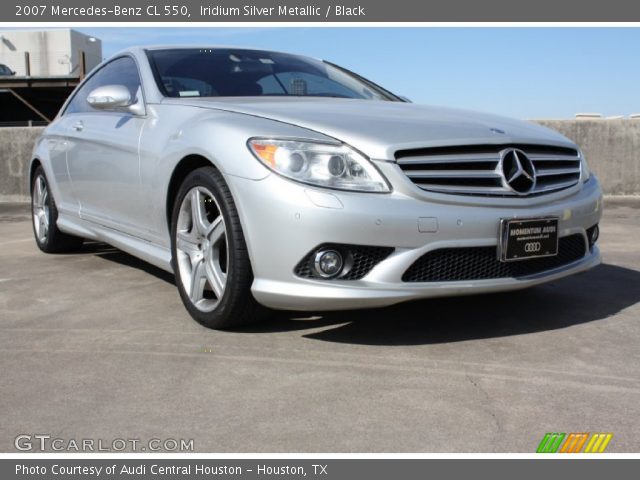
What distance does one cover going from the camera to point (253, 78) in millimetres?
4535

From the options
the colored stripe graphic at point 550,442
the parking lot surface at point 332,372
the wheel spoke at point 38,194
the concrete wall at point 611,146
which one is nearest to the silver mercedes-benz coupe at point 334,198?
the parking lot surface at point 332,372

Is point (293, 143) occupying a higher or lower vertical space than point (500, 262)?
higher

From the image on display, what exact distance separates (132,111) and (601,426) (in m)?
3.01

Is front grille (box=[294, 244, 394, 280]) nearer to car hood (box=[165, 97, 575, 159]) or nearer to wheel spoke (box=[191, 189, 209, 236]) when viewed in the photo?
car hood (box=[165, 97, 575, 159])

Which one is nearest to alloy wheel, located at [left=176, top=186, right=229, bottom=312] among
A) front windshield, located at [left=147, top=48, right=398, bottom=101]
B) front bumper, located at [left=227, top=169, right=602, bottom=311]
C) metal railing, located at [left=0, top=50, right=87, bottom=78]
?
front bumper, located at [left=227, top=169, right=602, bottom=311]

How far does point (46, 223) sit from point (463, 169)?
150 inches

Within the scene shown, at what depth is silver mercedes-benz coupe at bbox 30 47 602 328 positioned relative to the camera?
3.21 m

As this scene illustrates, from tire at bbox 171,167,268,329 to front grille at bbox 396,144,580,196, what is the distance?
31.3 inches

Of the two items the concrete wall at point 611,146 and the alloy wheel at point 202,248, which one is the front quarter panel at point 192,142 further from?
the concrete wall at point 611,146

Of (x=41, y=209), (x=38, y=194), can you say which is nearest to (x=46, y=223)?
(x=41, y=209)

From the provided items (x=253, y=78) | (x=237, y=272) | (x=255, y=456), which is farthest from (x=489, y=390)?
(x=253, y=78)

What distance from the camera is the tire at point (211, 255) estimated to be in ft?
11.2

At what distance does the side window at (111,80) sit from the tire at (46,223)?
64 cm
